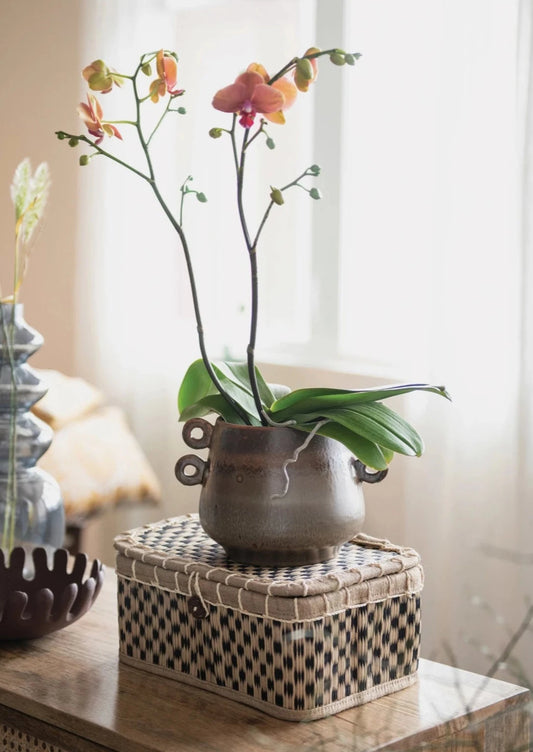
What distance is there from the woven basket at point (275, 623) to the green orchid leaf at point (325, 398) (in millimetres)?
162

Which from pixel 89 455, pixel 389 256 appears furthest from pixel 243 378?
pixel 89 455

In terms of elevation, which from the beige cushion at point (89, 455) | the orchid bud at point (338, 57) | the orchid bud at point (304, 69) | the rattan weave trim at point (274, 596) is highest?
the orchid bud at point (338, 57)

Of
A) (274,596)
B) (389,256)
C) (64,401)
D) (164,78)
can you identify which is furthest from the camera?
(64,401)

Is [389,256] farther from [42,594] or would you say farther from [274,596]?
[274,596]

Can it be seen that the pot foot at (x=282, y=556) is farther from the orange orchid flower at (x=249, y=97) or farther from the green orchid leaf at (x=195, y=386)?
the orange orchid flower at (x=249, y=97)

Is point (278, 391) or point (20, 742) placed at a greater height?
point (278, 391)

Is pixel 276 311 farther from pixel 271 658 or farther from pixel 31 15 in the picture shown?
pixel 271 658

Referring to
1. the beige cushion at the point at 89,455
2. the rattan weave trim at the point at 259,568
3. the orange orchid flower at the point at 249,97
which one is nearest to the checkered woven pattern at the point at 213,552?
the rattan weave trim at the point at 259,568

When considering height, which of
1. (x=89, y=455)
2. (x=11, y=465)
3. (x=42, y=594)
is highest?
(x=11, y=465)

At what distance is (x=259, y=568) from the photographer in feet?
3.55

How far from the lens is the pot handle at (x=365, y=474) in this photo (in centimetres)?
111

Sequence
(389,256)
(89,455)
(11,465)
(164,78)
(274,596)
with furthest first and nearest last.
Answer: (89,455) < (389,256) < (11,465) < (164,78) < (274,596)

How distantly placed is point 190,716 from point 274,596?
0.14m

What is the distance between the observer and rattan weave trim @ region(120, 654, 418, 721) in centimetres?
100
